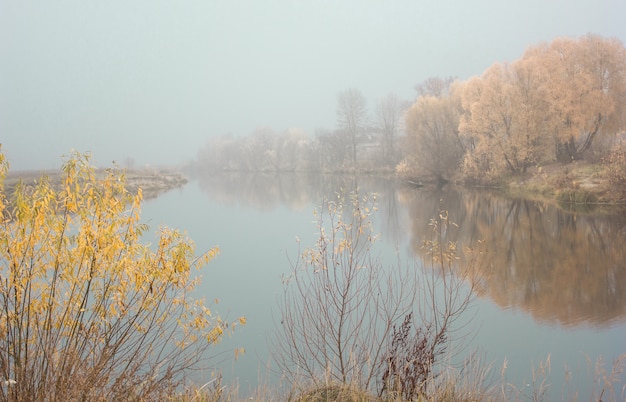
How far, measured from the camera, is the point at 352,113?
68.4m

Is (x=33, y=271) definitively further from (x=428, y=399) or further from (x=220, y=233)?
(x=220, y=233)

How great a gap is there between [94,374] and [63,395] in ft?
0.88

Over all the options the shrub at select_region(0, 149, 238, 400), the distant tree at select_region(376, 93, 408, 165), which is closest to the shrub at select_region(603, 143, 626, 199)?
the shrub at select_region(0, 149, 238, 400)

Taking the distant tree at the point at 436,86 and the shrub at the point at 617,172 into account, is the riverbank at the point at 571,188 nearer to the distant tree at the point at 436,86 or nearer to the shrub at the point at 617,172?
the shrub at the point at 617,172

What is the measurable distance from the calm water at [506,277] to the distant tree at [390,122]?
35308 mm

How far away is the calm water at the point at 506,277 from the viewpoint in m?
7.54

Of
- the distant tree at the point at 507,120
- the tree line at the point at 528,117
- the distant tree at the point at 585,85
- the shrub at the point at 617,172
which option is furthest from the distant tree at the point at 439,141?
the shrub at the point at 617,172

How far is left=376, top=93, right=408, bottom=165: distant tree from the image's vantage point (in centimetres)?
5994

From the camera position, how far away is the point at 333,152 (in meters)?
69.7

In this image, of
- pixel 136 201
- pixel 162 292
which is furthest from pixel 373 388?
pixel 136 201

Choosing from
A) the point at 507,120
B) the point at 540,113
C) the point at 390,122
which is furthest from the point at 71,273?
the point at 390,122

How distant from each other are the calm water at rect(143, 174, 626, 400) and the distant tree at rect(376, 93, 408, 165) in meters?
35.3

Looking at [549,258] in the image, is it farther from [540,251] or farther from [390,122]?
[390,122]

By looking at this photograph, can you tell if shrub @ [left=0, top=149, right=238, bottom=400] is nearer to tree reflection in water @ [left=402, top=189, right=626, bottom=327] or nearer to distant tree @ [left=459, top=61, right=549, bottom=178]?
tree reflection in water @ [left=402, top=189, right=626, bottom=327]
